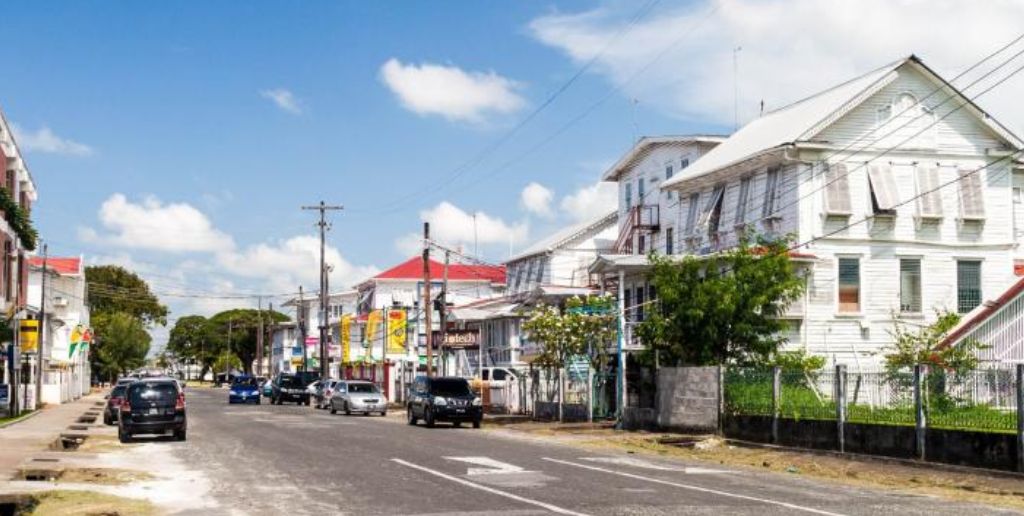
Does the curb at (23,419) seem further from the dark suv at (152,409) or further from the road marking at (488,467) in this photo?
the road marking at (488,467)

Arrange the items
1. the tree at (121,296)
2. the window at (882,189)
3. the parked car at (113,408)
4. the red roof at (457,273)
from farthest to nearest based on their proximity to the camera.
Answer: the tree at (121,296)
the red roof at (457,273)
the window at (882,189)
the parked car at (113,408)

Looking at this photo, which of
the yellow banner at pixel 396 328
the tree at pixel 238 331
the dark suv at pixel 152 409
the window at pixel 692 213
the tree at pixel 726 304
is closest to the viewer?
the dark suv at pixel 152 409

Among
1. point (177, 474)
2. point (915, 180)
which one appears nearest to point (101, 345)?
point (915, 180)

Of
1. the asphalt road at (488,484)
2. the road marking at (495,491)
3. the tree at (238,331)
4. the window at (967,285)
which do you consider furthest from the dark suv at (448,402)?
the tree at (238,331)

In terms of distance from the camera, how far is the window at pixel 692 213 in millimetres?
50750

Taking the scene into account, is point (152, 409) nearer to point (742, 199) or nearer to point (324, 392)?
point (742, 199)

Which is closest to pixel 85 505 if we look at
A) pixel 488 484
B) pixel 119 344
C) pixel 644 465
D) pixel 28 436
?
pixel 488 484

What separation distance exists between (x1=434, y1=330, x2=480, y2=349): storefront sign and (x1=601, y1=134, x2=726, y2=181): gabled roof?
434 inches

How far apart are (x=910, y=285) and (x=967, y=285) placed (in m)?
2.38

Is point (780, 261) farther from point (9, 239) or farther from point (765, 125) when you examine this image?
point (9, 239)

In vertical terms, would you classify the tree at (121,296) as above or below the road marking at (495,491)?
above

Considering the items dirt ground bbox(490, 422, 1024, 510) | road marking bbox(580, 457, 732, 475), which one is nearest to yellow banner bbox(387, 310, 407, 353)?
dirt ground bbox(490, 422, 1024, 510)

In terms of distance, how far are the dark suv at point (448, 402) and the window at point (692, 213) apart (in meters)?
13.1

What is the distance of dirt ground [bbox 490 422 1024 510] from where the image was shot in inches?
781
